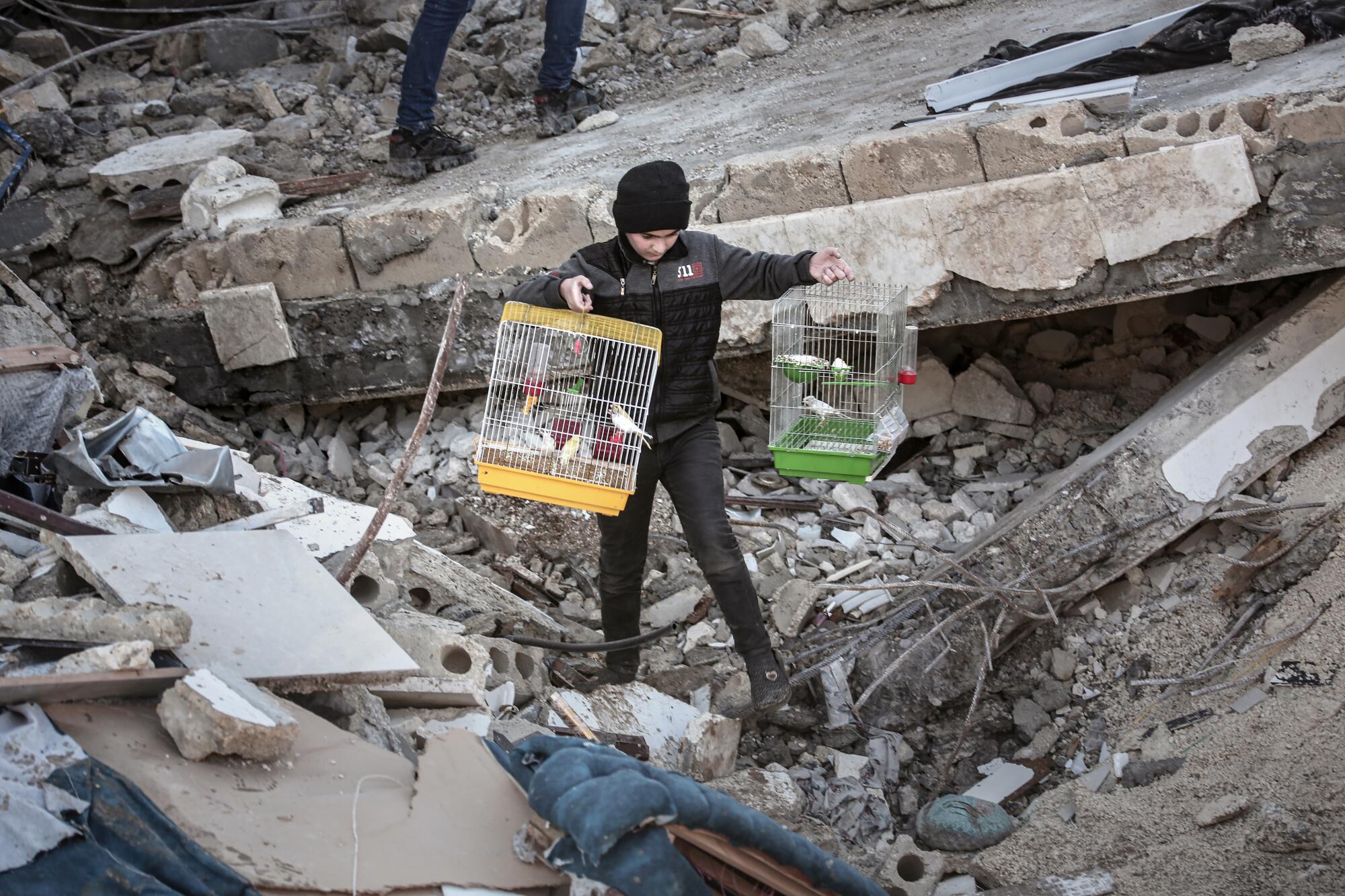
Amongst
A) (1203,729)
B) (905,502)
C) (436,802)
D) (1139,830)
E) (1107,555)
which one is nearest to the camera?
(436,802)

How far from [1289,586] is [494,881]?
127 inches

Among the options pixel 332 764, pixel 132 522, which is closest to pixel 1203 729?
pixel 332 764

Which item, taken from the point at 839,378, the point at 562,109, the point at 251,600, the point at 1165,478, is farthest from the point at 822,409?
the point at 562,109

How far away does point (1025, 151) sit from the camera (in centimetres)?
498

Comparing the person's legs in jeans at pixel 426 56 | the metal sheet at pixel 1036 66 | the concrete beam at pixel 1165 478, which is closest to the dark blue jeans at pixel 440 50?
the person's legs in jeans at pixel 426 56

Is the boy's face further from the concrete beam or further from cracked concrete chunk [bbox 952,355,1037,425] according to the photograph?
cracked concrete chunk [bbox 952,355,1037,425]

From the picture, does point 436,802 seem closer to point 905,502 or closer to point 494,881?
point 494,881

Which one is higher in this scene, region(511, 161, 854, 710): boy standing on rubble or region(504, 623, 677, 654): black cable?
region(511, 161, 854, 710): boy standing on rubble

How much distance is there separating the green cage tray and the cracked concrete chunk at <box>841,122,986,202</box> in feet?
3.98

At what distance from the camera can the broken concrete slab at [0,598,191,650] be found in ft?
10.2

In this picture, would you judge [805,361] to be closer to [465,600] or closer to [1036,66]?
[465,600]

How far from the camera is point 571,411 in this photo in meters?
3.93

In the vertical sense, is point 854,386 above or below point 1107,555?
above

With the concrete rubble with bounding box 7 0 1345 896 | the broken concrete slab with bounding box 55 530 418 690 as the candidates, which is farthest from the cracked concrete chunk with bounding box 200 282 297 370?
the broken concrete slab with bounding box 55 530 418 690
